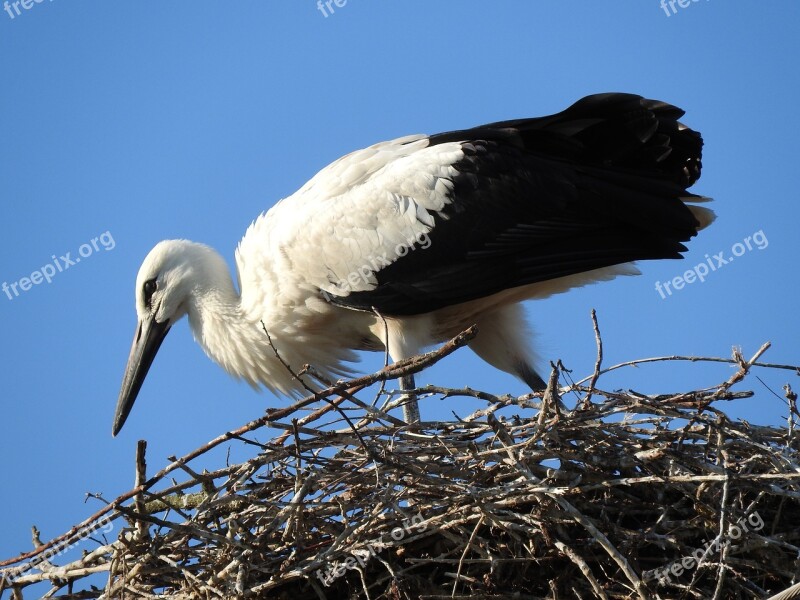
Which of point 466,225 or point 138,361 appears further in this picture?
point 138,361

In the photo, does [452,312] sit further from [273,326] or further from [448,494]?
[448,494]

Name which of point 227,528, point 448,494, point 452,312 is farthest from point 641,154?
point 227,528

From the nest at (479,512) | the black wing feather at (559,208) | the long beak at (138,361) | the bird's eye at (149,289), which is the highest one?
the bird's eye at (149,289)

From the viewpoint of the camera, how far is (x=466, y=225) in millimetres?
5578

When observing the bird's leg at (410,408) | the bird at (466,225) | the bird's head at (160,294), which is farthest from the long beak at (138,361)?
the bird's leg at (410,408)

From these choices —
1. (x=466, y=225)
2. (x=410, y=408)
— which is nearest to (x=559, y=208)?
(x=466, y=225)

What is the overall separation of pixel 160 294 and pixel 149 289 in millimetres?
87

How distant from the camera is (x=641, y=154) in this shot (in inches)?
220

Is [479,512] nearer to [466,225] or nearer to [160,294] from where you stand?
[466,225]

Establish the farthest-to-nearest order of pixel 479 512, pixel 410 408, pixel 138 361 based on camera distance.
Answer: pixel 138 361
pixel 410 408
pixel 479 512

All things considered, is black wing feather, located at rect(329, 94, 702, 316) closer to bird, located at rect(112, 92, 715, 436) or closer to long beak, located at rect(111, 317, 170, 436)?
bird, located at rect(112, 92, 715, 436)

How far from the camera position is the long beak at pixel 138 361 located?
6.07m

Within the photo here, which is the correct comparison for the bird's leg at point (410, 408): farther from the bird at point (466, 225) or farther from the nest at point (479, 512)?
the nest at point (479, 512)

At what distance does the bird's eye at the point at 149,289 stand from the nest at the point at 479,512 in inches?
83.9
